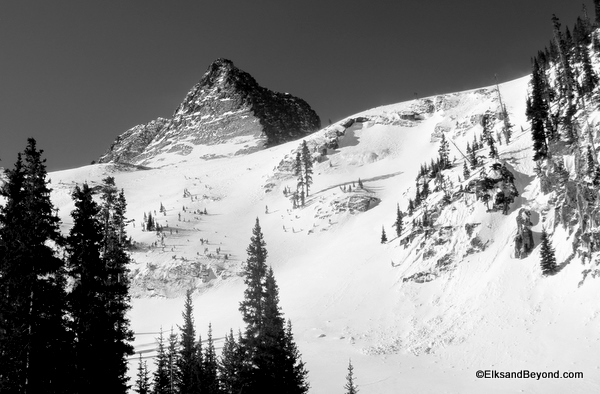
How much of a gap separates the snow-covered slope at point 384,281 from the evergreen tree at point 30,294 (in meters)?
22.2

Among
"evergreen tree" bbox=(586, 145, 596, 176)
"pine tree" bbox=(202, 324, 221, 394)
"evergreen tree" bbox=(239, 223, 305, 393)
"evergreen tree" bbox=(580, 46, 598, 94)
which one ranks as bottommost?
"pine tree" bbox=(202, 324, 221, 394)

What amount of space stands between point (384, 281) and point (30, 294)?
42.8 m

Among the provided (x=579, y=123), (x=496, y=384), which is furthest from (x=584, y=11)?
(x=496, y=384)

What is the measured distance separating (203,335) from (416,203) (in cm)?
3946

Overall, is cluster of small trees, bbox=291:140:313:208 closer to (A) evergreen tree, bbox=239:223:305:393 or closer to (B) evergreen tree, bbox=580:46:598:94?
(B) evergreen tree, bbox=580:46:598:94

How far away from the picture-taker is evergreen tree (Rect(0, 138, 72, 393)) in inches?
503

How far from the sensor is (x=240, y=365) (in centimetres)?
2416

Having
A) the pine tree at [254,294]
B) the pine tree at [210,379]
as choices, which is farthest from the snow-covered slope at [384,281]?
the pine tree at [254,294]

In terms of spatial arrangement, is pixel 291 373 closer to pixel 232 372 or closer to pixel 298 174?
pixel 232 372

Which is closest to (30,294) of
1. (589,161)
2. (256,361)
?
(256,361)

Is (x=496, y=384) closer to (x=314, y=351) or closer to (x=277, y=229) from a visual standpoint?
(x=314, y=351)

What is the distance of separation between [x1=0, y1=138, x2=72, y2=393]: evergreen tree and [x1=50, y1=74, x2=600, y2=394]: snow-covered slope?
2216 centimetres

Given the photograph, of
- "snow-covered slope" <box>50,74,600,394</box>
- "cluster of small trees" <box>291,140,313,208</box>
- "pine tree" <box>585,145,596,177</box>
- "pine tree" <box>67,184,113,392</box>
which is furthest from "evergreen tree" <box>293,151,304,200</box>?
"pine tree" <box>67,184,113,392</box>

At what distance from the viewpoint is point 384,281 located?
5138 centimetres
